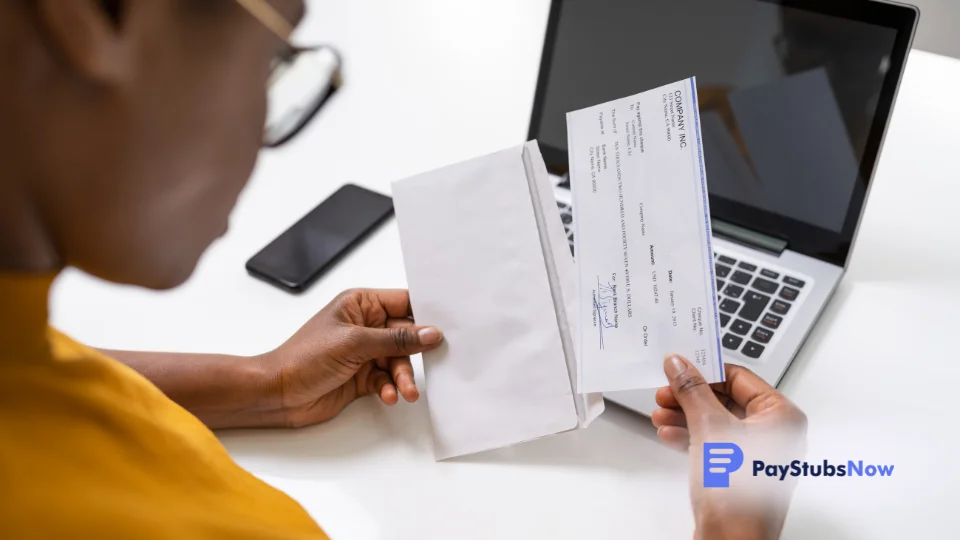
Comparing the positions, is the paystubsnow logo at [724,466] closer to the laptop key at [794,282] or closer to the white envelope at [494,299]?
the white envelope at [494,299]

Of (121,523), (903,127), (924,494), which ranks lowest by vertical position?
(924,494)

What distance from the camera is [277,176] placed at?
1038 millimetres

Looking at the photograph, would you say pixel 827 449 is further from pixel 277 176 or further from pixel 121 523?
pixel 277 176

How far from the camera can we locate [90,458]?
0.44 meters

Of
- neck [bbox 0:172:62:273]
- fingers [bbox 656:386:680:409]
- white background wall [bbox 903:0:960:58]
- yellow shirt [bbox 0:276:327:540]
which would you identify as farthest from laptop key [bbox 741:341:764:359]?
white background wall [bbox 903:0:960:58]

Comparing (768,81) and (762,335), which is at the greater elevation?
(768,81)

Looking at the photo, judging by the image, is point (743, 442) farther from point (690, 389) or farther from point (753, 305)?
point (753, 305)

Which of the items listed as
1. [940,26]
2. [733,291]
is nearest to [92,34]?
[733,291]

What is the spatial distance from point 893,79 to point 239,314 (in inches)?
25.7

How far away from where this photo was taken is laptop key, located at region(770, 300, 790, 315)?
769mm

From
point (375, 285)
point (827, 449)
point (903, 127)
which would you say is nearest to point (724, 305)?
point (827, 449)

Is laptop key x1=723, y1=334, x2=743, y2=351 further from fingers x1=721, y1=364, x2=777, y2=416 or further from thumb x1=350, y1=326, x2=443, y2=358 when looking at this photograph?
thumb x1=350, y1=326, x2=443, y2=358

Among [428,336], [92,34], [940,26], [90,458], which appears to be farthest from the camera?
[940,26]

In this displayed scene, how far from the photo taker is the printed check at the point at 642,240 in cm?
60
